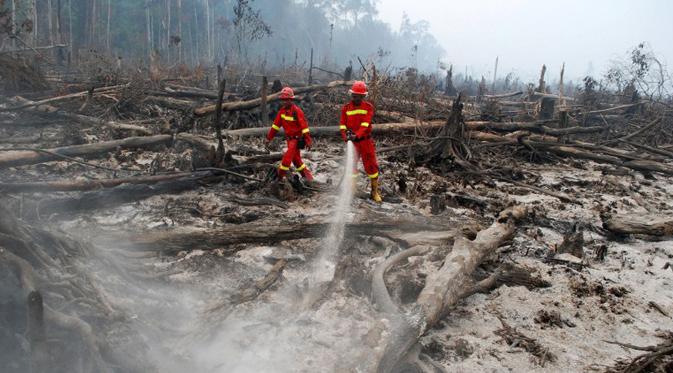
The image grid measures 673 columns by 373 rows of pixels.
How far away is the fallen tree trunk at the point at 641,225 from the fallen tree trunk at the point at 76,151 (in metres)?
6.70

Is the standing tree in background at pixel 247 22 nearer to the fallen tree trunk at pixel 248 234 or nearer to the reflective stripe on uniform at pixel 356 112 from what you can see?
the reflective stripe on uniform at pixel 356 112

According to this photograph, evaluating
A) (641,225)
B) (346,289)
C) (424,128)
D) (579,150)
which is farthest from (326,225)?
(579,150)

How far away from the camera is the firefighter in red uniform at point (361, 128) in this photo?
625 centimetres

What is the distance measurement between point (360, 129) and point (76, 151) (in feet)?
13.1

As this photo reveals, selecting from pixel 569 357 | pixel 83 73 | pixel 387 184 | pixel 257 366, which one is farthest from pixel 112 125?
pixel 83 73

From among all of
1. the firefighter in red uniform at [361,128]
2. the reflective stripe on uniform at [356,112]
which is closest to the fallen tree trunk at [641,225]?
the firefighter in red uniform at [361,128]

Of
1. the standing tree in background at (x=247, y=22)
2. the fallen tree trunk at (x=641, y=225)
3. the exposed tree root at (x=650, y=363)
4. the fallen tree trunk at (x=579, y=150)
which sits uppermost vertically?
the standing tree in background at (x=247, y=22)

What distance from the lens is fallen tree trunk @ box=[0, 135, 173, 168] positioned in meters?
5.11

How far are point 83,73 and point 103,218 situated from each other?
15.3 meters

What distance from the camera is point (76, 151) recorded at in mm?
6156

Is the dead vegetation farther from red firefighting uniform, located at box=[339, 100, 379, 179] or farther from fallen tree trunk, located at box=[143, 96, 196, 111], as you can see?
fallen tree trunk, located at box=[143, 96, 196, 111]

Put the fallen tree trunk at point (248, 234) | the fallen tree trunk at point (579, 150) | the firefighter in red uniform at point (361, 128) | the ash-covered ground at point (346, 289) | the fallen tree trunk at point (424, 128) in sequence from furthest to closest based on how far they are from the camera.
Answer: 1. the fallen tree trunk at point (424, 128)
2. the fallen tree trunk at point (579, 150)
3. the firefighter in red uniform at point (361, 128)
4. the fallen tree trunk at point (248, 234)
5. the ash-covered ground at point (346, 289)

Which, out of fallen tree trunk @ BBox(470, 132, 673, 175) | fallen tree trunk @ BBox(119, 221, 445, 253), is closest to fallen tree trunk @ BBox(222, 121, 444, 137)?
fallen tree trunk @ BBox(470, 132, 673, 175)

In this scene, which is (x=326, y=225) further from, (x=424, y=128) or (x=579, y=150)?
(x=579, y=150)
